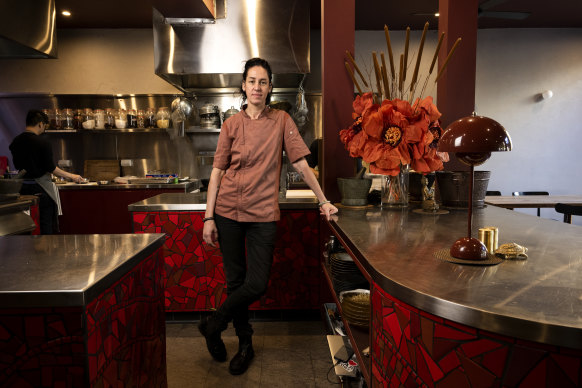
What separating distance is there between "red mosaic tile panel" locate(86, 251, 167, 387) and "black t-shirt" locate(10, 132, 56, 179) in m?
3.46

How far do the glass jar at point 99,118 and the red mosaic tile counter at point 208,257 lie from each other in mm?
2894

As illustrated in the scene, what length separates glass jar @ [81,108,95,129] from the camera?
5273 mm

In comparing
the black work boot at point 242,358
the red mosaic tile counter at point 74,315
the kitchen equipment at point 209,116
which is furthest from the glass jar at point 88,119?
the red mosaic tile counter at point 74,315

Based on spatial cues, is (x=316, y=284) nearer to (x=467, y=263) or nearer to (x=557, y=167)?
(x=467, y=263)

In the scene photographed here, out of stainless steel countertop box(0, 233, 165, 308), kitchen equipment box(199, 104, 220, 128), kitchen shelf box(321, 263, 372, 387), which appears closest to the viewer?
stainless steel countertop box(0, 233, 165, 308)

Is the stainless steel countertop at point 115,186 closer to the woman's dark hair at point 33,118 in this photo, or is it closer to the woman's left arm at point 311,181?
the woman's dark hair at point 33,118

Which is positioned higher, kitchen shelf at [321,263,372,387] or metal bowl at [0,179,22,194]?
metal bowl at [0,179,22,194]

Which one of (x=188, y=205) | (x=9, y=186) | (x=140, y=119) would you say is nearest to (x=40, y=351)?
(x=188, y=205)

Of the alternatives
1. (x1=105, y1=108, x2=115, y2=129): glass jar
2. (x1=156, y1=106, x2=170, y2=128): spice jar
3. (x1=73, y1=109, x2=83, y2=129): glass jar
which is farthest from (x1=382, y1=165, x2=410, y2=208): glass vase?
(x1=73, y1=109, x2=83, y2=129): glass jar

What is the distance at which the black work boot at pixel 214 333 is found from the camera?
231 cm

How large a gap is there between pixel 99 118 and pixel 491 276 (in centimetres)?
538

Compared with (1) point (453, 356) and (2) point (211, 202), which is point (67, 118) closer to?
(2) point (211, 202)

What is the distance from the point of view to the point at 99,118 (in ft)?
17.3

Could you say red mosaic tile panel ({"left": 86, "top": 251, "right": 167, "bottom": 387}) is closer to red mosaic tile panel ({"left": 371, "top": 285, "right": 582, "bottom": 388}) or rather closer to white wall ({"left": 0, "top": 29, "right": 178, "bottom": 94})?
red mosaic tile panel ({"left": 371, "top": 285, "right": 582, "bottom": 388})
